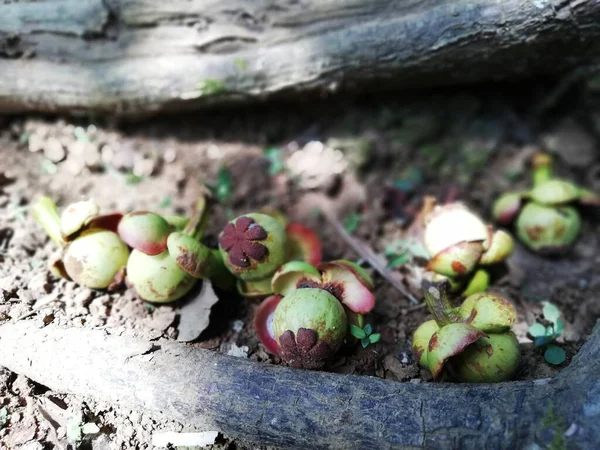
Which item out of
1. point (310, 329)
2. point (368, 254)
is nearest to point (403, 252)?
point (368, 254)

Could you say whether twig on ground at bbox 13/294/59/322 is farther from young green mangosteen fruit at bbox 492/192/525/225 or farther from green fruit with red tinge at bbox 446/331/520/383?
young green mangosteen fruit at bbox 492/192/525/225

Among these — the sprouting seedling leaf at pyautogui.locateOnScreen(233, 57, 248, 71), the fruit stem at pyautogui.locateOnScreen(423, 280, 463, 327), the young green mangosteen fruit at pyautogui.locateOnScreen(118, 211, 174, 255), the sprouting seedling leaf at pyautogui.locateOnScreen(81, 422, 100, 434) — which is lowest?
the sprouting seedling leaf at pyautogui.locateOnScreen(81, 422, 100, 434)

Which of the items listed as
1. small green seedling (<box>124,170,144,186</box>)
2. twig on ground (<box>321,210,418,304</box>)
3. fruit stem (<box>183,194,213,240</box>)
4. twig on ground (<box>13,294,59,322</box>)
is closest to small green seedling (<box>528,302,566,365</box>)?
twig on ground (<box>321,210,418,304</box>)

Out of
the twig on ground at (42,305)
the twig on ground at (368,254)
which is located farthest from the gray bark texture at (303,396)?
the twig on ground at (368,254)

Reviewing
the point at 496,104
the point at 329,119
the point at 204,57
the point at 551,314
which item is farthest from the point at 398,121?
the point at 551,314

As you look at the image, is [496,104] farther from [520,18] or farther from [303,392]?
[303,392]

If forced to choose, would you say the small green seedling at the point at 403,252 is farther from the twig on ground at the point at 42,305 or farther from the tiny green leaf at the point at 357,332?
the twig on ground at the point at 42,305

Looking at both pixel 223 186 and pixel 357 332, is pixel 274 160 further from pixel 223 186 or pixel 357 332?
pixel 357 332
